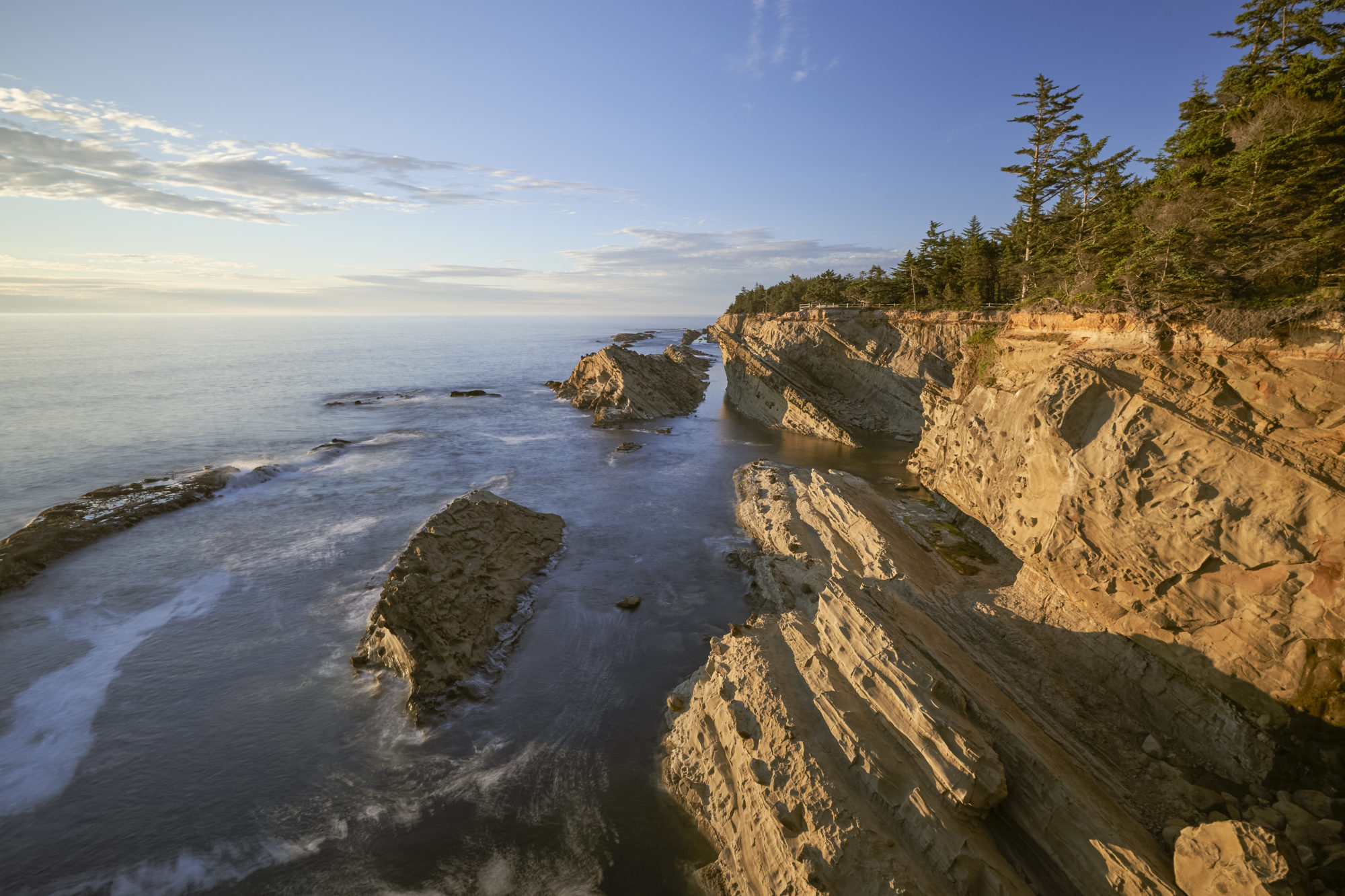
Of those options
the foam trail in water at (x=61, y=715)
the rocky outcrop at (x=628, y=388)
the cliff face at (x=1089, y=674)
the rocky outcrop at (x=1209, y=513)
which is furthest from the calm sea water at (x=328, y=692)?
the rocky outcrop at (x=628, y=388)

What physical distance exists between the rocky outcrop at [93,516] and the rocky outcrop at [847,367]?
4372 centimetres

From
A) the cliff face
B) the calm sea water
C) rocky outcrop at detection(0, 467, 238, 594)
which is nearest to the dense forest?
the cliff face

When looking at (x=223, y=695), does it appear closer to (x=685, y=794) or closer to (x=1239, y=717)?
(x=685, y=794)

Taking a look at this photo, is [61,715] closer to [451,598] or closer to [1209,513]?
[451,598]

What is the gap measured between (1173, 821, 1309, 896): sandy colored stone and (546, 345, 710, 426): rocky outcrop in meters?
47.9

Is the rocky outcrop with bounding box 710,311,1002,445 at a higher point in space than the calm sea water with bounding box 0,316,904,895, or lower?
higher

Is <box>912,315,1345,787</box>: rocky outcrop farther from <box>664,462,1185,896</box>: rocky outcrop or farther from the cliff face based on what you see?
<box>664,462,1185,896</box>: rocky outcrop

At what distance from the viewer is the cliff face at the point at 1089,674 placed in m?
9.61

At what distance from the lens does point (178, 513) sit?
2997 cm

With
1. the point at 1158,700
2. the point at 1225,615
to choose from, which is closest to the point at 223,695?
the point at 1158,700

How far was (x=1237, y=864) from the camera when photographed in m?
7.87

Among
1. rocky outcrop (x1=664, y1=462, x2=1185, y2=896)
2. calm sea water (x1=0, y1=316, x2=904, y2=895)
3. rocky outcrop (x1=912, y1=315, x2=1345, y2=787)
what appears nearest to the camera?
rocky outcrop (x1=664, y1=462, x2=1185, y2=896)

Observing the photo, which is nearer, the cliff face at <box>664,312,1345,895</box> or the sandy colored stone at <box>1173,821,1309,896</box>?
the sandy colored stone at <box>1173,821,1309,896</box>

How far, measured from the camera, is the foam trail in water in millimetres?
13352
